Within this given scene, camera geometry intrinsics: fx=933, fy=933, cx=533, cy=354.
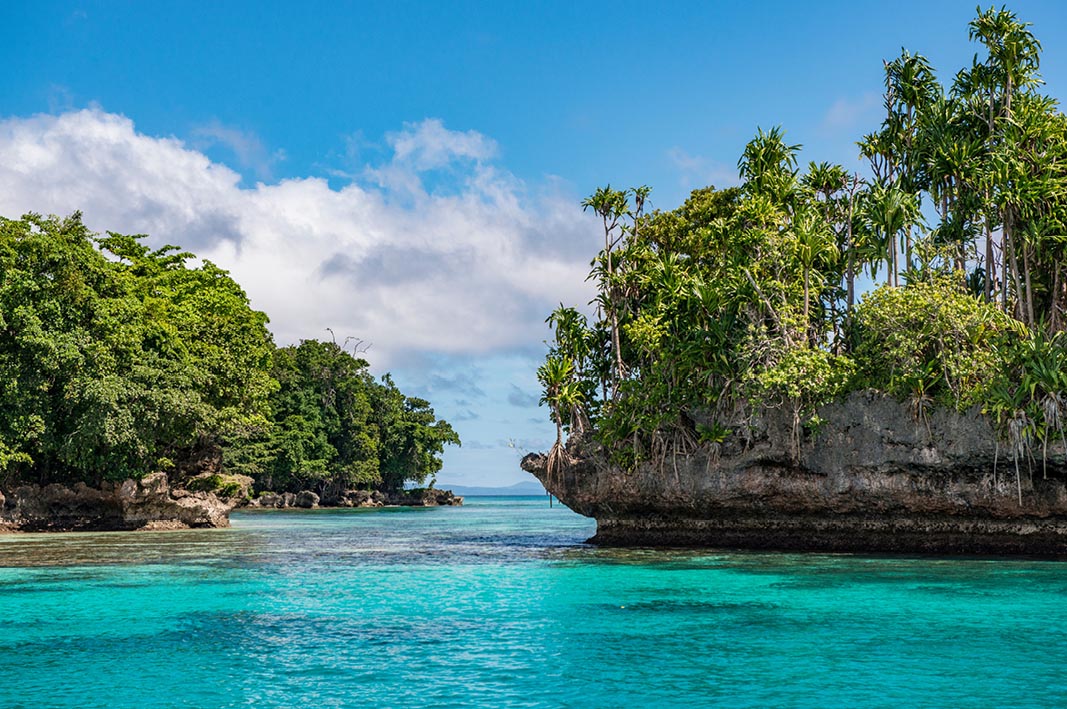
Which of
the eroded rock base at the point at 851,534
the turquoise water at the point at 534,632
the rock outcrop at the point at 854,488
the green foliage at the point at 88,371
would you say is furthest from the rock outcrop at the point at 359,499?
the turquoise water at the point at 534,632

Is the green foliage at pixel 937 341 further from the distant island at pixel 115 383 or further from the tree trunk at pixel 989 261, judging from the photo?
the distant island at pixel 115 383

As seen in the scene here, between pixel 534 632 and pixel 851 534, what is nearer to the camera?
pixel 534 632

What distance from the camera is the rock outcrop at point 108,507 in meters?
36.6

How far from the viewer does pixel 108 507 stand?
38.9m

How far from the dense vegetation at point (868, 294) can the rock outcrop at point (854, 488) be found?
2.11 ft

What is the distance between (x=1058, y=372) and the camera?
76.7ft

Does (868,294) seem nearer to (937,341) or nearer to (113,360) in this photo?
(937,341)

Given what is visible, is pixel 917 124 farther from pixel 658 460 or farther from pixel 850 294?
pixel 658 460

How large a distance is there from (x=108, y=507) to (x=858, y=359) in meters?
30.2

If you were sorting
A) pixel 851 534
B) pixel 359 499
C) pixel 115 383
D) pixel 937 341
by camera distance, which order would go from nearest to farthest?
pixel 937 341 → pixel 851 534 → pixel 115 383 → pixel 359 499

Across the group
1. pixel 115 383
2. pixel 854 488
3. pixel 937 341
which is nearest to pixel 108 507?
pixel 115 383

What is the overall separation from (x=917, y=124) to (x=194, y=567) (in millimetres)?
26152

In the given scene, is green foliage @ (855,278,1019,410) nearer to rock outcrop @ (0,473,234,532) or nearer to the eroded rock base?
the eroded rock base

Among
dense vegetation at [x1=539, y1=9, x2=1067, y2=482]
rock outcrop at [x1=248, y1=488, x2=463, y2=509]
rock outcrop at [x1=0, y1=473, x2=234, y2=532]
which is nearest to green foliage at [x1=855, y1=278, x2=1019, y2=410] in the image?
dense vegetation at [x1=539, y1=9, x2=1067, y2=482]
